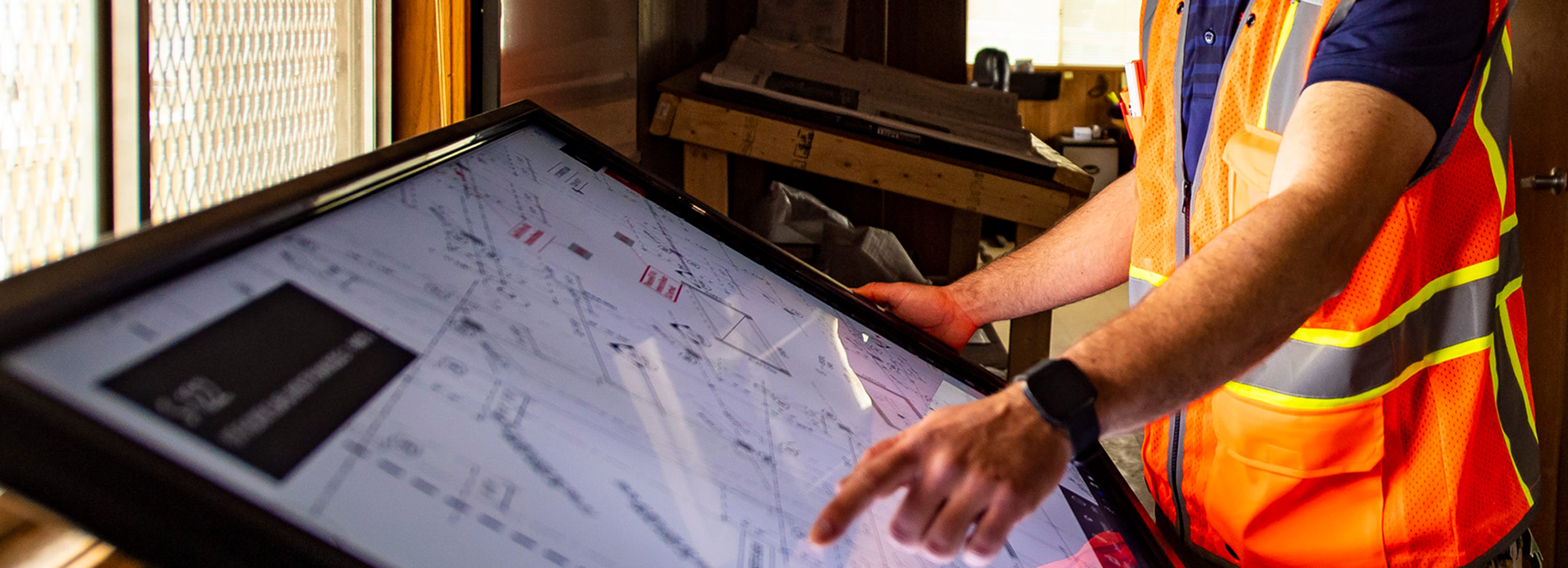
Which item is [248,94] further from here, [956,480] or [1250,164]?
A: [1250,164]

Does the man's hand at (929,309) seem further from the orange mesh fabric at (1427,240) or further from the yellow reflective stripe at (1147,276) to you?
the orange mesh fabric at (1427,240)

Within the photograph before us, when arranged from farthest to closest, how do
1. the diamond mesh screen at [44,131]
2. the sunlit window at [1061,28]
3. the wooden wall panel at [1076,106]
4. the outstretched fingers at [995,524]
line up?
1. the sunlit window at [1061,28]
2. the wooden wall panel at [1076,106]
3. the diamond mesh screen at [44,131]
4. the outstretched fingers at [995,524]

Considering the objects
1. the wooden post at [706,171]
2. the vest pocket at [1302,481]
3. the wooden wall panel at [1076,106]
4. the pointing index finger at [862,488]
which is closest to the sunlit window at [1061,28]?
the wooden wall panel at [1076,106]

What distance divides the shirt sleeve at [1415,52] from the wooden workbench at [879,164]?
162 centimetres

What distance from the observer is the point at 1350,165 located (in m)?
0.64

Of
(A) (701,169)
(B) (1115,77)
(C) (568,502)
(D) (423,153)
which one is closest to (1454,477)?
(C) (568,502)

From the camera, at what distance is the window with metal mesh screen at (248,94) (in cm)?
76

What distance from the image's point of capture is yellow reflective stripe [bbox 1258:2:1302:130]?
792 mm

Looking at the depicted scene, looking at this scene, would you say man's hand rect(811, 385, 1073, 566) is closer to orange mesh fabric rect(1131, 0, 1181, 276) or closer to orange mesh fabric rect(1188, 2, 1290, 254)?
orange mesh fabric rect(1188, 2, 1290, 254)

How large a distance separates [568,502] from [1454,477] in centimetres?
80

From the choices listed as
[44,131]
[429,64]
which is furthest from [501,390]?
[429,64]

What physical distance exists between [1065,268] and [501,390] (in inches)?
34.4

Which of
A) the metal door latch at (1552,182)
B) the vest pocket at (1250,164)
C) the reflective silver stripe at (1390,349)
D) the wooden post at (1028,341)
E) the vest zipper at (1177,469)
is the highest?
the vest pocket at (1250,164)

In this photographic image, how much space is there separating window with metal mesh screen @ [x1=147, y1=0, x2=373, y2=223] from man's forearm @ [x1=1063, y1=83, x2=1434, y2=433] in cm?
59
